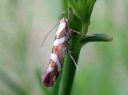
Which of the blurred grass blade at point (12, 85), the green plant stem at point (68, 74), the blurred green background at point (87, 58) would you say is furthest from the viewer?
the blurred green background at point (87, 58)

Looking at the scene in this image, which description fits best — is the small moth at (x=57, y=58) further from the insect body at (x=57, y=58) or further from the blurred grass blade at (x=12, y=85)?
the blurred grass blade at (x=12, y=85)

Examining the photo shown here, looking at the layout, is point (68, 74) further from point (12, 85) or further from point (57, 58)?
point (12, 85)

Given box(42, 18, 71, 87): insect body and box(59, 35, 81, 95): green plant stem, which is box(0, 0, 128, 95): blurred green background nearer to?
box(42, 18, 71, 87): insect body

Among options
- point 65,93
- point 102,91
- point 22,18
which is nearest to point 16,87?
point 102,91

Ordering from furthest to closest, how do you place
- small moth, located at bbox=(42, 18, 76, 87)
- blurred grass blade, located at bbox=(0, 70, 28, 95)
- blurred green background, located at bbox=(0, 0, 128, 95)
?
blurred green background, located at bbox=(0, 0, 128, 95), blurred grass blade, located at bbox=(0, 70, 28, 95), small moth, located at bbox=(42, 18, 76, 87)

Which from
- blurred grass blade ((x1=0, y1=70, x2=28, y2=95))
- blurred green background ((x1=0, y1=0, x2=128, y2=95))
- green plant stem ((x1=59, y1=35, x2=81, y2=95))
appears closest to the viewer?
green plant stem ((x1=59, y1=35, x2=81, y2=95))

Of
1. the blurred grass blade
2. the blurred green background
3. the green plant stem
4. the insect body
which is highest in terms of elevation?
the green plant stem

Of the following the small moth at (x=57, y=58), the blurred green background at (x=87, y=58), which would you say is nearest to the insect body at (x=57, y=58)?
the small moth at (x=57, y=58)

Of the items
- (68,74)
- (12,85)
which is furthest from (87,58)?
(68,74)

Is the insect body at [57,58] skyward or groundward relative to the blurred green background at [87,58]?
skyward

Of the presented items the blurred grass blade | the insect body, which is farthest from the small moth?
the blurred grass blade
